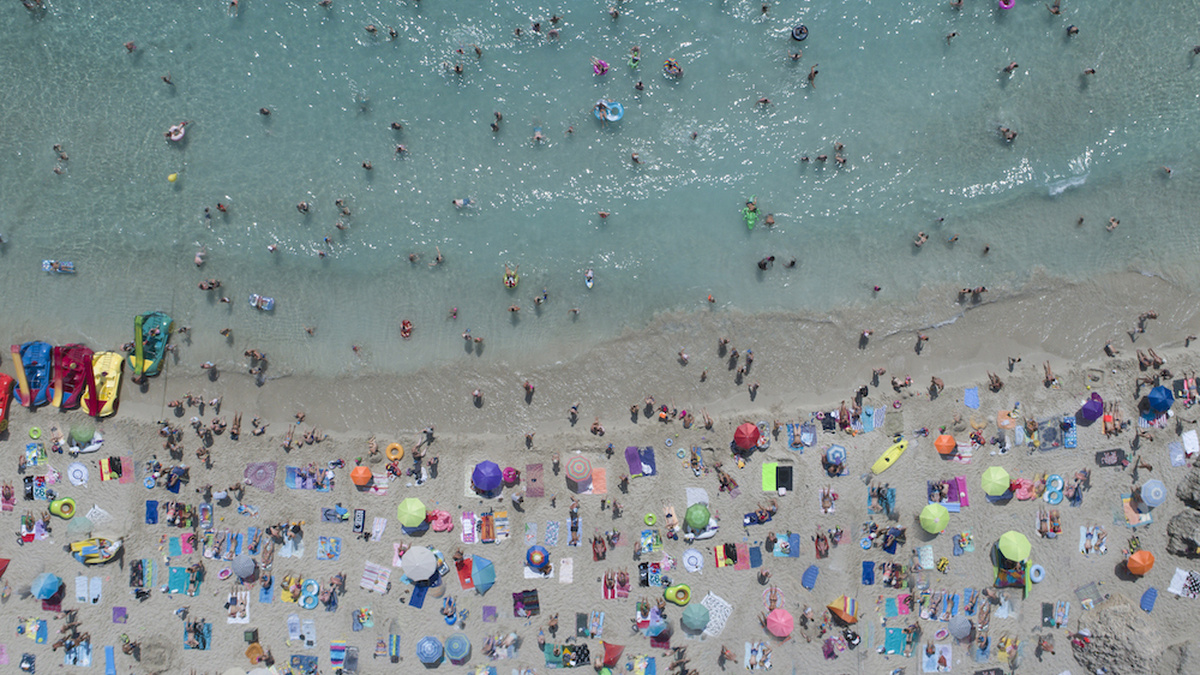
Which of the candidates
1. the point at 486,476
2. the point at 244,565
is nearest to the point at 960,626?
the point at 486,476

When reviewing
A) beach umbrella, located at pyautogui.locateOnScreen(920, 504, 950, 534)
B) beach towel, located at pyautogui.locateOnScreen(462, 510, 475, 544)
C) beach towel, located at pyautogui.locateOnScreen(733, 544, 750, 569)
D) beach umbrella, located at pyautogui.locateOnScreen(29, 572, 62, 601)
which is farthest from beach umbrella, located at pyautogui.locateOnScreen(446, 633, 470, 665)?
beach umbrella, located at pyautogui.locateOnScreen(920, 504, 950, 534)

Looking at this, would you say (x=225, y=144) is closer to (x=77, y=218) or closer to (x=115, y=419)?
(x=77, y=218)

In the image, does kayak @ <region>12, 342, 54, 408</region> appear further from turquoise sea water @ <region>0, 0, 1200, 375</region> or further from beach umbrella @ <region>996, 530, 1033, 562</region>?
beach umbrella @ <region>996, 530, 1033, 562</region>

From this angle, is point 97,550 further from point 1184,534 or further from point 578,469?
point 1184,534

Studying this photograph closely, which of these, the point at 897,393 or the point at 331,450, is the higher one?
the point at 897,393

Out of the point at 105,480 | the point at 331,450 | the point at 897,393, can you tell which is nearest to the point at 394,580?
the point at 331,450

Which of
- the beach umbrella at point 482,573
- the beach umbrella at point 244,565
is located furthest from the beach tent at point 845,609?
the beach umbrella at point 244,565
